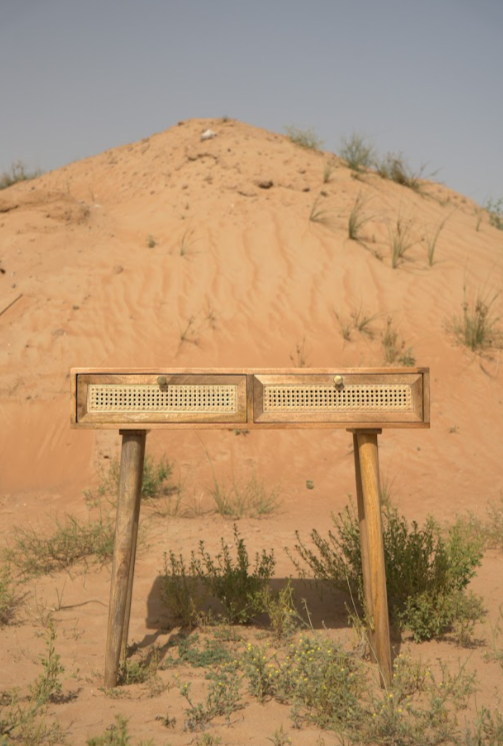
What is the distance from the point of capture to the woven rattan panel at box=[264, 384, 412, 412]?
316 centimetres

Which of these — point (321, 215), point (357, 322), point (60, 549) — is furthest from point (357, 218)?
point (60, 549)

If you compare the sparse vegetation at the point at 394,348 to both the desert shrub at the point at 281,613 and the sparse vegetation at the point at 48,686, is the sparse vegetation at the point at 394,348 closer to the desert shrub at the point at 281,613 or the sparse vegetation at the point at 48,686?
the desert shrub at the point at 281,613

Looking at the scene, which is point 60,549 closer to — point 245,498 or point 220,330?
point 245,498

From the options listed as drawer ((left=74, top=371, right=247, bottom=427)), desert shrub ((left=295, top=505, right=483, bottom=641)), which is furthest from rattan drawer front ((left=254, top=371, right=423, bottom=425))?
desert shrub ((left=295, top=505, right=483, bottom=641))

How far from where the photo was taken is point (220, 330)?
28.3 ft

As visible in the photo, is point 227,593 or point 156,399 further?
point 227,593

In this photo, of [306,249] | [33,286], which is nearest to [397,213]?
[306,249]

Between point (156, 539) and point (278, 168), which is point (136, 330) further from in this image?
point (278, 168)

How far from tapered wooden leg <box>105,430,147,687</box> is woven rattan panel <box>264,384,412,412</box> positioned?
0.68m

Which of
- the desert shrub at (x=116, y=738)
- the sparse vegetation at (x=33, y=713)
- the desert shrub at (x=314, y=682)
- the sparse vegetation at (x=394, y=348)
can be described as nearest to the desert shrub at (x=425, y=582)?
the desert shrub at (x=314, y=682)

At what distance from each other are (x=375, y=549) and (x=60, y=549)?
2.66 metres

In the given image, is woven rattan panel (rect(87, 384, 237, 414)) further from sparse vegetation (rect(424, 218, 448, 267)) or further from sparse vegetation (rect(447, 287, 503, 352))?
sparse vegetation (rect(424, 218, 448, 267))

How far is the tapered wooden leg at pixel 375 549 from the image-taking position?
10.4ft

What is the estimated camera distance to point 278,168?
11.8 metres
